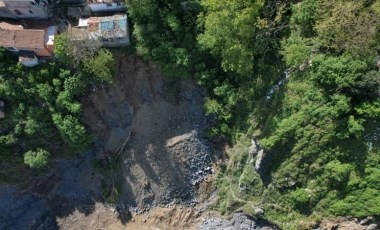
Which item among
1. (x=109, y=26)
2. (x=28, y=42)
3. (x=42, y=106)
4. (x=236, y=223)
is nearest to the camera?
(x=28, y=42)

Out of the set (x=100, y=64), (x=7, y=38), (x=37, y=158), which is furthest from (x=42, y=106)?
(x=100, y=64)

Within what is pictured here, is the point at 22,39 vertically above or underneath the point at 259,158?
above

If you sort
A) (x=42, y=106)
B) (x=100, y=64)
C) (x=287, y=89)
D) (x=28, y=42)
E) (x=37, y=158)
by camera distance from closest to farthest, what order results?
1. (x=287, y=89)
2. (x=100, y=64)
3. (x=28, y=42)
4. (x=42, y=106)
5. (x=37, y=158)

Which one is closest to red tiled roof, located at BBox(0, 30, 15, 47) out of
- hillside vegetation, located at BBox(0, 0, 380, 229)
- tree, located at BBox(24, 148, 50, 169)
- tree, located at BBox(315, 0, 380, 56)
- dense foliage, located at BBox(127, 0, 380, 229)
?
hillside vegetation, located at BBox(0, 0, 380, 229)

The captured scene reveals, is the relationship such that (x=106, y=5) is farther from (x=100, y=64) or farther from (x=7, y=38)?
(x=7, y=38)

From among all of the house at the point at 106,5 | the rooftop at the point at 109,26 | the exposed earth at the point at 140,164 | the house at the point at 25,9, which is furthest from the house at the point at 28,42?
the exposed earth at the point at 140,164

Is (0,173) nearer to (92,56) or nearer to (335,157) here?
(92,56)

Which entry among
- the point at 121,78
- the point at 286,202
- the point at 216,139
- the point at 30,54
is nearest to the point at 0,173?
the point at 30,54
